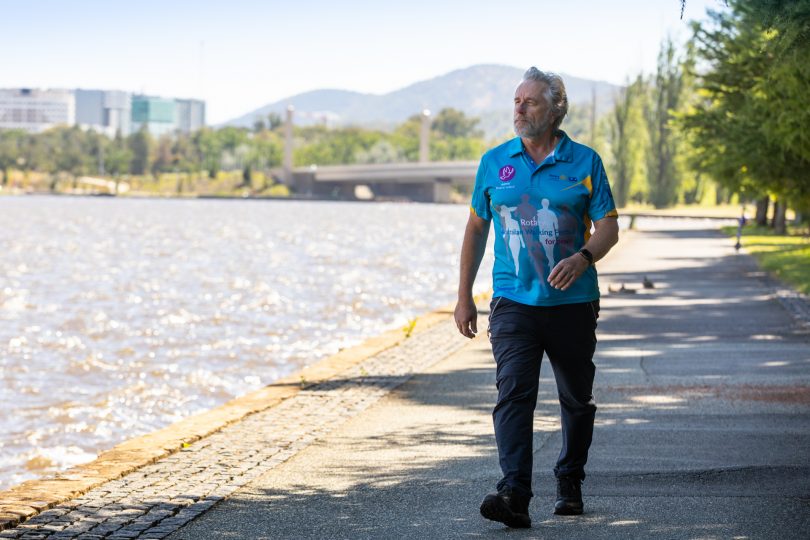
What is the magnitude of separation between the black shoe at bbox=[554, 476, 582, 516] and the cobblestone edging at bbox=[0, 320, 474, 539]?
170 cm

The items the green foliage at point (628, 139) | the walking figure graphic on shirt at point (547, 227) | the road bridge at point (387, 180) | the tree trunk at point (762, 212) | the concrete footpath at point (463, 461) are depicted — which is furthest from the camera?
the road bridge at point (387, 180)

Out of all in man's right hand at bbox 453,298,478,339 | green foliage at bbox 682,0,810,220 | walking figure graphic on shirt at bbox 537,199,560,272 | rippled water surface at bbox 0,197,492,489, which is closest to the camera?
walking figure graphic on shirt at bbox 537,199,560,272

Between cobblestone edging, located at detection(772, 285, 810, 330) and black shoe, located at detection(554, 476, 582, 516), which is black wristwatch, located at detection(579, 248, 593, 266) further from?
cobblestone edging, located at detection(772, 285, 810, 330)

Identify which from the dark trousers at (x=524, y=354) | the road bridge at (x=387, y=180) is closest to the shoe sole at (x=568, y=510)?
the dark trousers at (x=524, y=354)

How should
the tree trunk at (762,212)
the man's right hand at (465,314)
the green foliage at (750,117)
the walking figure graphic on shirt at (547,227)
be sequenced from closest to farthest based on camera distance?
the walking figure graphic on shirt at (547,227) < the man's right hand at (465,314) < the green foliage at (750,117) < the tree trunk at (762,212)

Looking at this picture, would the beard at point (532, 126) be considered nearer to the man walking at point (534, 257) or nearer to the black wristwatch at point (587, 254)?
the man walking at point (534, 257)

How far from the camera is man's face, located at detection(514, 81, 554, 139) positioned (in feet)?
19.4

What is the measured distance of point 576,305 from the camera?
6.04 metres

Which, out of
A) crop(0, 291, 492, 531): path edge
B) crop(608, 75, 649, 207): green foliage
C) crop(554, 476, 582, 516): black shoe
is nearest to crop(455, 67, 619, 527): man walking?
crop(554, 476, 582, 516): black shoe

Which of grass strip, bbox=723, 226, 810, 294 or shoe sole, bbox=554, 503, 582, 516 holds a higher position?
shoe sole, bbox=554, 503, 582, 516

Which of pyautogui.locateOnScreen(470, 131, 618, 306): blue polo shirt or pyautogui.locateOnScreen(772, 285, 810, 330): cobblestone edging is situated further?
pyautogui.locateOnScreen(772, 285, 810, 330): cobblestone edging

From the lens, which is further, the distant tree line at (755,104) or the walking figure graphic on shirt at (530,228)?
the distant tree line at (755,104)

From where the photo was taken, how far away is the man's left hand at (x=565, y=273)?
5.79 meters

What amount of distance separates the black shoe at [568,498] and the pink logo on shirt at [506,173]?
142 centimetres
